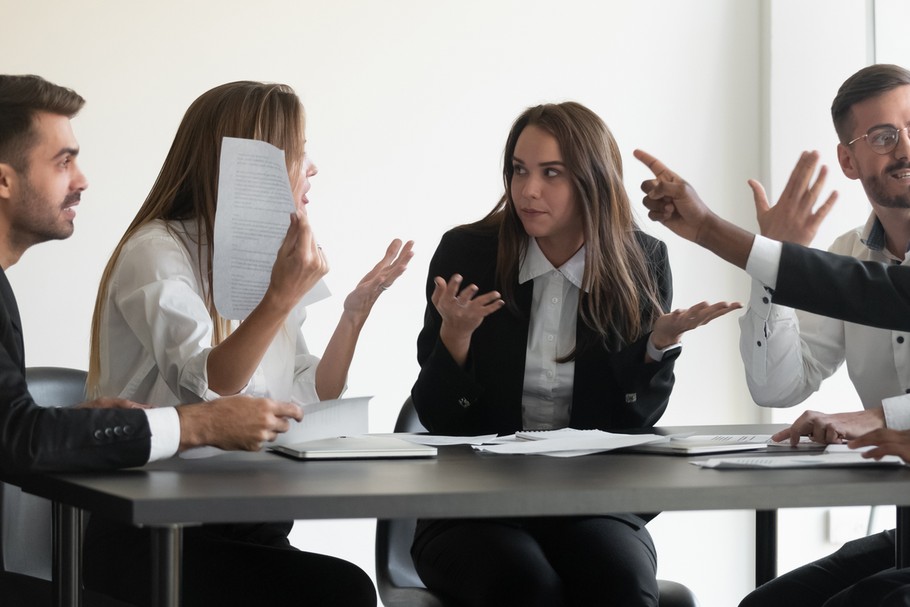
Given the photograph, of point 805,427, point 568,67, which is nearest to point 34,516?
point 805,427

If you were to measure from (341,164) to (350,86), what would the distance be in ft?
0.85

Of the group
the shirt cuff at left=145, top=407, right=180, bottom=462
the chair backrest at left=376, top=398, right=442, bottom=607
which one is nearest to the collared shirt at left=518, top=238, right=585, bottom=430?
the chair backrest at left=376, top=398, right=442, bottom=607

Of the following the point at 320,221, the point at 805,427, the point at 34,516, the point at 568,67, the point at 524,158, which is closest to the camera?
the point at 805,427

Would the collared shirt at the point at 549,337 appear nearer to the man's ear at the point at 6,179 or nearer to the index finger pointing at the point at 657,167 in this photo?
the index finger pointing at the point at 657,167

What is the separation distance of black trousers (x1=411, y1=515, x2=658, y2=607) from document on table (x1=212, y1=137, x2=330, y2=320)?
57 centimetres

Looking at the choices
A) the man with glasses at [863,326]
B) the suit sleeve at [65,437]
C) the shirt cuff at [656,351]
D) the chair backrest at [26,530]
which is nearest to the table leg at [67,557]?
the suit sleeve at [65,437]

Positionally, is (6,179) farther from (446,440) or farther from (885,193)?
(885,193)

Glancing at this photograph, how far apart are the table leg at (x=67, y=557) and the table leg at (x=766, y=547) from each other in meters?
1.45

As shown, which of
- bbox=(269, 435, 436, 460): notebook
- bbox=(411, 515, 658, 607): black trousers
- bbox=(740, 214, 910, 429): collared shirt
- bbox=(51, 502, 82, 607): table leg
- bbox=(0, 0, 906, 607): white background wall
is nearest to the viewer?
bbox=(51, 502, 82, 607): table leg

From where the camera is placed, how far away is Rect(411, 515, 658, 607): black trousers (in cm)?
182

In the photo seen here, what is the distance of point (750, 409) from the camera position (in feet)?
13.1

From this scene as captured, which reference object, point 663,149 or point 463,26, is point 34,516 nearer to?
point 463,26

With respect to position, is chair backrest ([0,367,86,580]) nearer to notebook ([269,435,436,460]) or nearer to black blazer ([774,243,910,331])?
notebook ([269,435,436,460])

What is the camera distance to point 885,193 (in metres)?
2.38
